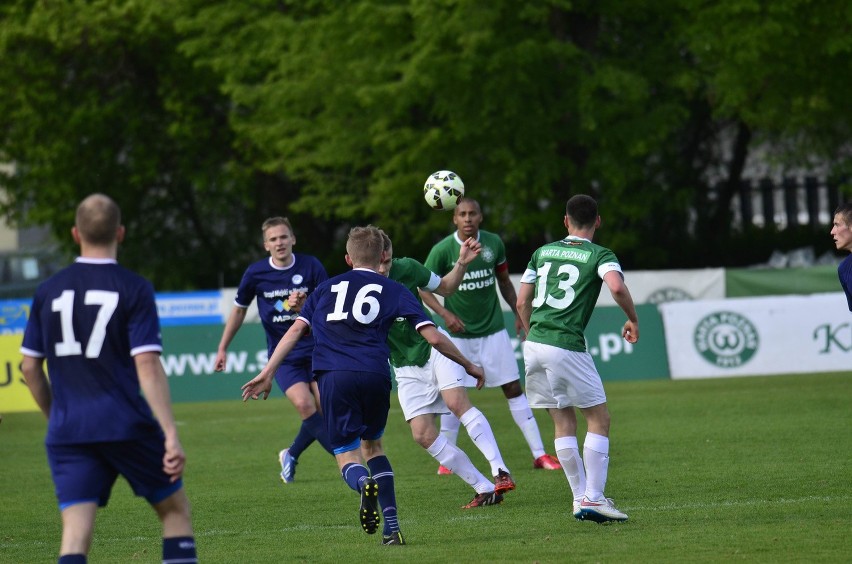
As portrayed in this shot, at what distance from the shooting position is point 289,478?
11.6 metres

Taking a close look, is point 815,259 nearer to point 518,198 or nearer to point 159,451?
point 518,198

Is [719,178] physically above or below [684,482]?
above

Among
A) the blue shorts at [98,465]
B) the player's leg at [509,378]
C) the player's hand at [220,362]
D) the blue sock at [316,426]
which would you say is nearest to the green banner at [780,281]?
the player's leg at [509,378]

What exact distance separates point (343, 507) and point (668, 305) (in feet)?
37.1

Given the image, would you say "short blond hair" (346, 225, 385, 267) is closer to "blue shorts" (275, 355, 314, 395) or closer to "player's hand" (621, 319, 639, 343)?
"player's hand" (621, 319, 639, 343)

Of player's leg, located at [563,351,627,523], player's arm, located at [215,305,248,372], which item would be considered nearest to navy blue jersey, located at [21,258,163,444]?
player's leg, located at [563,351,627,523]

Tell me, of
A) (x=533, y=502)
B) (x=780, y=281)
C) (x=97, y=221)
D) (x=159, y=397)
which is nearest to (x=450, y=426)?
(x=533, y=502)

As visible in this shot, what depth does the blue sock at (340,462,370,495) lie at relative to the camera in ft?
25.6

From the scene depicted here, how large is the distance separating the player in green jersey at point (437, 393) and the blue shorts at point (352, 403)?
1.36 meters

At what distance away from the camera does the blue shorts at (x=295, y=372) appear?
11.6 meters

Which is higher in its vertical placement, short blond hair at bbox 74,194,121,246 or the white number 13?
short blond hair at bbox 74,194,121,246

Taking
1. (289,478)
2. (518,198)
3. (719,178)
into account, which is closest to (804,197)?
(719,178)

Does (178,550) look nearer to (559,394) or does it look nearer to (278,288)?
(559,394)

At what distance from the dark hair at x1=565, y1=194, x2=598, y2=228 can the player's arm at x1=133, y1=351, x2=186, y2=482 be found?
353 centimetres
